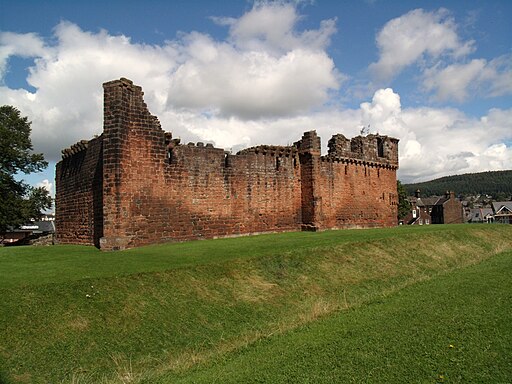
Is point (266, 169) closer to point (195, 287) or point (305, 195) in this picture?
point (305, 195)

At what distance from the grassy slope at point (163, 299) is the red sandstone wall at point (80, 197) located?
9.20 feet

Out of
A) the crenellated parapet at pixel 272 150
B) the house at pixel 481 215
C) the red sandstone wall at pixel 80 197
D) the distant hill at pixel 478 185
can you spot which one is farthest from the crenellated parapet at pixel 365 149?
the distant hill at pixel 478 185

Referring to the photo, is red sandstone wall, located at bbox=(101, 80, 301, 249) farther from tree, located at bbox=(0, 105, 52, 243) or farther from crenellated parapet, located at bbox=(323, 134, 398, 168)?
tree, located at bbox=(0, 105, 52, 243)

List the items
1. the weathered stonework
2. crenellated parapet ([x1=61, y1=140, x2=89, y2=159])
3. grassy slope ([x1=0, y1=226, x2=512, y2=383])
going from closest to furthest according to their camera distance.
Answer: grassy slope ([x1=0, y1=226, x2=512, y2=383]), the weathered stonework, crenellated parapet ([x1=61, y1=140, x2=89, y2=159])

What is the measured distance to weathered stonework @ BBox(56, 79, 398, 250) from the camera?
16953mm

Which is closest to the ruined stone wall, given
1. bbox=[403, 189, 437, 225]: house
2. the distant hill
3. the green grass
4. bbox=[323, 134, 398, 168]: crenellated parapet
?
bbox=[323, 134, 398, 168]: crenellated parapet

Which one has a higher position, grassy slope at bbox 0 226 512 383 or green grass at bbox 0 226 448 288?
green grass at bbox 0 226 448 288

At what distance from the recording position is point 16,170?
32969 mm

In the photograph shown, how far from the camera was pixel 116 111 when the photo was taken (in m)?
16.9

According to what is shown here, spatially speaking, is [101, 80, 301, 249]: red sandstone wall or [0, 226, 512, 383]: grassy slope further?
[101, 80, 301, 249]: red sandstone wall

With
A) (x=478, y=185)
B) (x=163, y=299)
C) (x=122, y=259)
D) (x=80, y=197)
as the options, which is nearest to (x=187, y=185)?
(x=80, y=197)

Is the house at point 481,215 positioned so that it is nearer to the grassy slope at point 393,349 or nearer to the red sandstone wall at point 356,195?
the red sandstone wall at point 356,195

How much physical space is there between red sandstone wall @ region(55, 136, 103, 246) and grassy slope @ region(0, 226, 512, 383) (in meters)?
2.80

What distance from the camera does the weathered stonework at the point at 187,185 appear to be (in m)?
17.0
